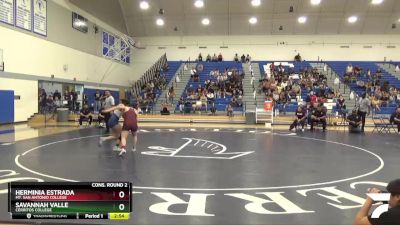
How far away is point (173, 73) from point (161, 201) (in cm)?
2735

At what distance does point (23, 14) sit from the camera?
1962 cm

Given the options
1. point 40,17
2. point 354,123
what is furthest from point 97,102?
point 354,123

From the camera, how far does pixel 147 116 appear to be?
2297 centimetres

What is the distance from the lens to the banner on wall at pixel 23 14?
63.1 ft

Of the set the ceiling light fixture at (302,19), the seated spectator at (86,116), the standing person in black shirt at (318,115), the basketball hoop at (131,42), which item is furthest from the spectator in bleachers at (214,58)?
the standing person in black shirt at (318,115)

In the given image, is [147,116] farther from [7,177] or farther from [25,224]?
[25,224]

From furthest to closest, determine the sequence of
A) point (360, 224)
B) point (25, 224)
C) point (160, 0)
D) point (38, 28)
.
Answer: point (160, 0) → point (38, 28) → point (25, 224) → point (360, 224)

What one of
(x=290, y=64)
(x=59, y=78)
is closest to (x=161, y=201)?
(x=59, y=78)

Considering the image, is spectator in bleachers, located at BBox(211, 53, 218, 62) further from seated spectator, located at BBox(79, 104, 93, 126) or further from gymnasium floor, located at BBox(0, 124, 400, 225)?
gymnasium floor, located at BBox(0, 124, 400, 225)

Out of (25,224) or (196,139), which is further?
(196,139)

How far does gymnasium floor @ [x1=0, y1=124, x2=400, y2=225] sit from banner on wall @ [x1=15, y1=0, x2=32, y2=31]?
898cm

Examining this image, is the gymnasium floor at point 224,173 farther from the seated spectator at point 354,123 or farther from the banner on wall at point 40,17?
the banner on wall at point 40,17

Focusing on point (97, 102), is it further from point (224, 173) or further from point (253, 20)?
point (224, 173)
